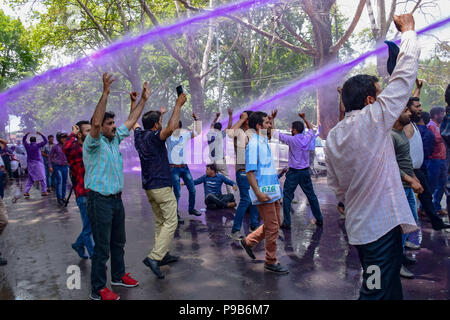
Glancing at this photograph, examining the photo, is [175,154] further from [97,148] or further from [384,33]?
[384,33]

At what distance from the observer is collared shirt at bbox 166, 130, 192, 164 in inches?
291

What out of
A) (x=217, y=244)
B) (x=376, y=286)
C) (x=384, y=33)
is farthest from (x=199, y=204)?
(x=384, y=33)

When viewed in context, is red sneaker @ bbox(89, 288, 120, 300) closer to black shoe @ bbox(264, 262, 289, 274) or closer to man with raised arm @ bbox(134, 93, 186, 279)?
man with raised arm @ bbox(134, 93, 186, 279)

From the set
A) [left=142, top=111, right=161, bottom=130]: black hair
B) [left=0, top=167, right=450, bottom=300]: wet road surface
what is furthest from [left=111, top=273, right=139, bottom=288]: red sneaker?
[left=142, top=111, right=161, bottom=130]: black hair

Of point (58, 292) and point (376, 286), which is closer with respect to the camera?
point (376, 286)

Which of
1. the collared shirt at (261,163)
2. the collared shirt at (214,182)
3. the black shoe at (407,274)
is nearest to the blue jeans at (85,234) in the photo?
the collared shirt at (261,163)

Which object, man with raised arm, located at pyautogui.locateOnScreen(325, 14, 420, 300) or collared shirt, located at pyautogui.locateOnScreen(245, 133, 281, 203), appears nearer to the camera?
man with raised arm, located at pyautogui.locateOnScreen(325, 14, 420, 300)

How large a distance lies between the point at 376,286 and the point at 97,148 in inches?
107

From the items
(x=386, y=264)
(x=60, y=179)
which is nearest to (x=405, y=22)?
(x=386, y=264)

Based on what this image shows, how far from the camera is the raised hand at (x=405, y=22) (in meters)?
2.46

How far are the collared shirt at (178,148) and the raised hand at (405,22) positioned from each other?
5156 millimetres

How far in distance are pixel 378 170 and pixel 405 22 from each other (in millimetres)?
950

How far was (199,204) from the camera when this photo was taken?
9.28 metres
